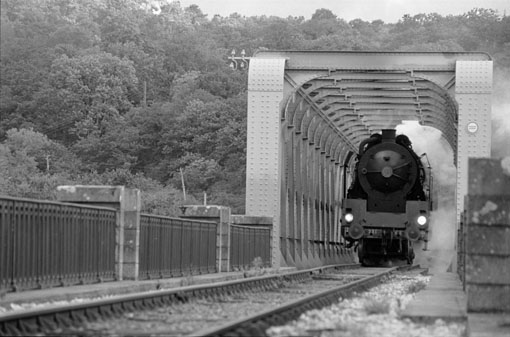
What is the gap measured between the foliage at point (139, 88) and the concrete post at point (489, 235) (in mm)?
58004

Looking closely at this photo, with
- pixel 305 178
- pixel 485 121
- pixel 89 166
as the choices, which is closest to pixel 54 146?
pixel 89 166

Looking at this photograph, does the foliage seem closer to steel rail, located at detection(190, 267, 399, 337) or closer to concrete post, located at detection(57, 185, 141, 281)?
concrete post, located at detection(57, 185, 141, 281)

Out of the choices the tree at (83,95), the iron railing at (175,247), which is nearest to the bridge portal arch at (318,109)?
the iron railing at (175,247)

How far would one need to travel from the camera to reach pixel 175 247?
19.8m

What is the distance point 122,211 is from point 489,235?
695 centimetres

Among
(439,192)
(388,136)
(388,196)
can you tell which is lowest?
(388,196)

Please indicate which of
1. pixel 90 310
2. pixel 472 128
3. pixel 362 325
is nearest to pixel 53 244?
pixel 90 310

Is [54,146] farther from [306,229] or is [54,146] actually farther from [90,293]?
[90,293]

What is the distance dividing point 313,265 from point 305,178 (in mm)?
2858

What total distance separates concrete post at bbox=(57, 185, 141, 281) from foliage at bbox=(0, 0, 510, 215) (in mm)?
52093

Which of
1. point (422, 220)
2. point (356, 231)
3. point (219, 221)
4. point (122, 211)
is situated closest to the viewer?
point (122, 211)

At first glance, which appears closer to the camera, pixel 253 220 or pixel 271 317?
pixel 271 317

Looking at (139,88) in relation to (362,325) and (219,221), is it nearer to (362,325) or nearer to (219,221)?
(219,221)

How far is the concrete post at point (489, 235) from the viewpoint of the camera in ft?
35.9
